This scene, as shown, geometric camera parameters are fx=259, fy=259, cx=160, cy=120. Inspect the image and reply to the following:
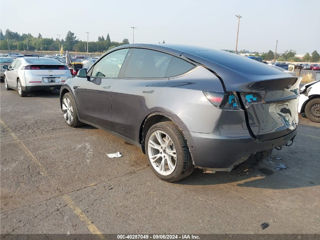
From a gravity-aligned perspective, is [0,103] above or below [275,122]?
below

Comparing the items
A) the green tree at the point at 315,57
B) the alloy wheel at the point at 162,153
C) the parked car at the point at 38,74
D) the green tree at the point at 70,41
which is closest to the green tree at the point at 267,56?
the green tree at the point at 315,57

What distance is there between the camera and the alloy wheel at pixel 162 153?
3.12 meters

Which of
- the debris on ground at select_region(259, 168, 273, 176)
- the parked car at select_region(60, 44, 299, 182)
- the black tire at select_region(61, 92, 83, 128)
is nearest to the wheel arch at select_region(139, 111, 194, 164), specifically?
the parked car at select_region(60, 44, 299, 182)

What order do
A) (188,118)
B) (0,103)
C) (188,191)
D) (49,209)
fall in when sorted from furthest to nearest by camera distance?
(0,103) < (188,191) < (188,118) < (49,209)

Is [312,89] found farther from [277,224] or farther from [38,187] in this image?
[38,187]

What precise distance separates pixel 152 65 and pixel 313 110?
5.33 m

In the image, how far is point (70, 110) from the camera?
5.33m

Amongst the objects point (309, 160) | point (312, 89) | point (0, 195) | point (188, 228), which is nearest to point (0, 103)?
point (0, 195)

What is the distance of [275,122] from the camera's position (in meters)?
2.93

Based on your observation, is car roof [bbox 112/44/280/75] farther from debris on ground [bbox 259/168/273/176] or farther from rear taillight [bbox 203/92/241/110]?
debris on ground [bbox 259/168/273/176]

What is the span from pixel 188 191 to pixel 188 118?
0.87 meters

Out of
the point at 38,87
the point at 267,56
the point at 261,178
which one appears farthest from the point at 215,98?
the point at 267,56

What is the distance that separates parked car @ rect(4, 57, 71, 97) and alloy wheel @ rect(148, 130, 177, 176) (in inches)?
282

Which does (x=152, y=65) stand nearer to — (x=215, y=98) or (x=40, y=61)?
(x=215, y=98)
